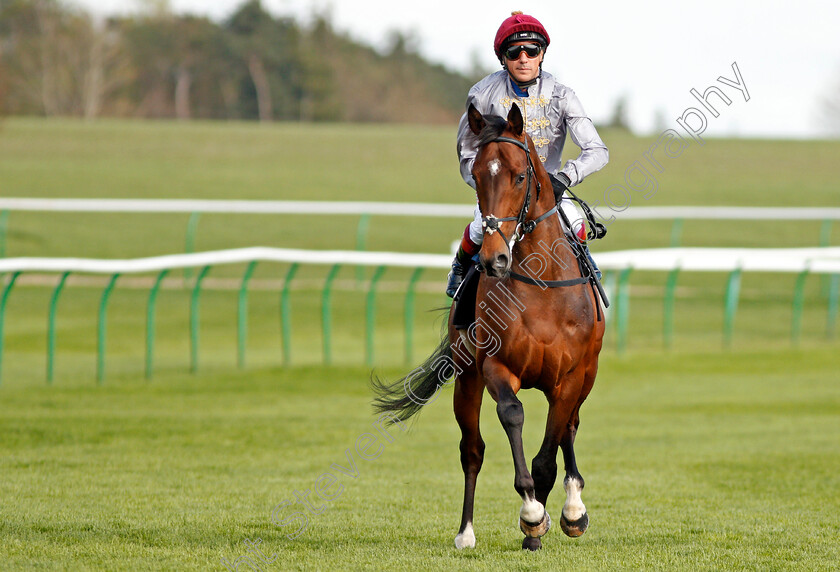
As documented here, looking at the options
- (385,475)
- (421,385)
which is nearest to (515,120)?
(421,385)

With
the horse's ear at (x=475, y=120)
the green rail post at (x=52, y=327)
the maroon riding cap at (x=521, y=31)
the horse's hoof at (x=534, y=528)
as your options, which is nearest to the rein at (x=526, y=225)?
the horse's ear at (x=475, y=120)

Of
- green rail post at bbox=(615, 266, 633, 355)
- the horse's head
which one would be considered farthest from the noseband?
green rail post at bbox=(615, 266, 633, 355)

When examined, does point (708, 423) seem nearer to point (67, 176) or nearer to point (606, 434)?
point (606, 434)

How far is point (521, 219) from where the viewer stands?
14.2ft

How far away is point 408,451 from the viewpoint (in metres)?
7.47

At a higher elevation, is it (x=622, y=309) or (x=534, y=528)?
(x=534, y=528)

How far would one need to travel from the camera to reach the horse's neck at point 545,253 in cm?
452

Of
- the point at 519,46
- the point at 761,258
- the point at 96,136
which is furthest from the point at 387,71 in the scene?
the point at 519,46

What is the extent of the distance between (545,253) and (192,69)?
4473 cm

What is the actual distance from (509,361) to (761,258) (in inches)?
326

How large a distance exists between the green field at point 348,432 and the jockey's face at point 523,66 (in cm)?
198

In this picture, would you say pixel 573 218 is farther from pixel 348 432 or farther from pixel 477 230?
pixel 348 432

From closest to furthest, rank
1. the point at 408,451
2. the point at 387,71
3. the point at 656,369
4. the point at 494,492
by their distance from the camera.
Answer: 1. the point at 494,492
2. the point at 408,451
3. the point at 656,369
4. the point at 387,71

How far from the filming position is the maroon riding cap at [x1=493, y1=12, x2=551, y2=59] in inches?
188
